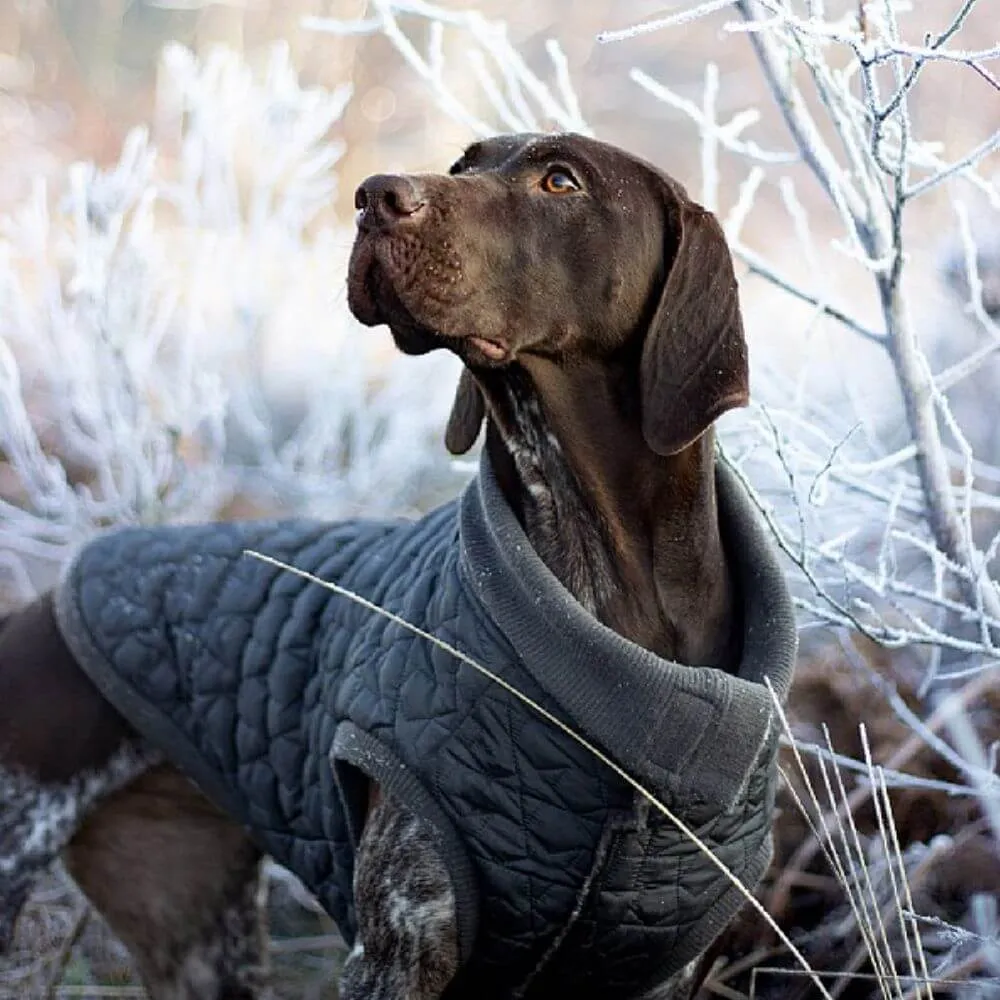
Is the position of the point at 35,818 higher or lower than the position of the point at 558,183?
lower

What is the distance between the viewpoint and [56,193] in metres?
8.00

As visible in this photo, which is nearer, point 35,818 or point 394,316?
point 394,316

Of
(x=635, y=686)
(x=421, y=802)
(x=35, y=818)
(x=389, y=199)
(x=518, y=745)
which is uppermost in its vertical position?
(x=389, y=199)

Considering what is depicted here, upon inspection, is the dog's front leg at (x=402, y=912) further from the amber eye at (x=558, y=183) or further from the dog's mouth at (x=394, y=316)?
the amber eye at (x=558, y=183)

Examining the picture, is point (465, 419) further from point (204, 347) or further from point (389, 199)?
point (204, 347)

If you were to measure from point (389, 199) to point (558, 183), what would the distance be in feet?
1.09

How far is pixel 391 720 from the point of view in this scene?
2.27 metres

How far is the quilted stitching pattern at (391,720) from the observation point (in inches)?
86.4

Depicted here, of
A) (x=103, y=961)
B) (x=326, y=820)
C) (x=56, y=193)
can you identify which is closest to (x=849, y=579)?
(x=326, y=820)

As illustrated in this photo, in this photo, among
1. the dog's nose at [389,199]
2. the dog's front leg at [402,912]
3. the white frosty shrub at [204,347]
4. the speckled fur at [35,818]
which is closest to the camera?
the dog's nose at [389,199]

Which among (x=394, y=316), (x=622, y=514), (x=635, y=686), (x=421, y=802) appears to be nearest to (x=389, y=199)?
(x=394, y=316)

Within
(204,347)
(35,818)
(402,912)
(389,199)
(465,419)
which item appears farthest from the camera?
(204,347)

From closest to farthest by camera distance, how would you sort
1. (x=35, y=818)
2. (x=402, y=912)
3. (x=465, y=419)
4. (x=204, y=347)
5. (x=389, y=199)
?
(x=389, y=199) → (x=402, y=912) → (x=465, y=419) → (x=35, y=818) → (x=204, y=347)

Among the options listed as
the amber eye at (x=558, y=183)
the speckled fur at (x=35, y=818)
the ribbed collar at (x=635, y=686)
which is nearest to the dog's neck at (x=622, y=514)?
the ribbed collar at (x=635, y=686)
